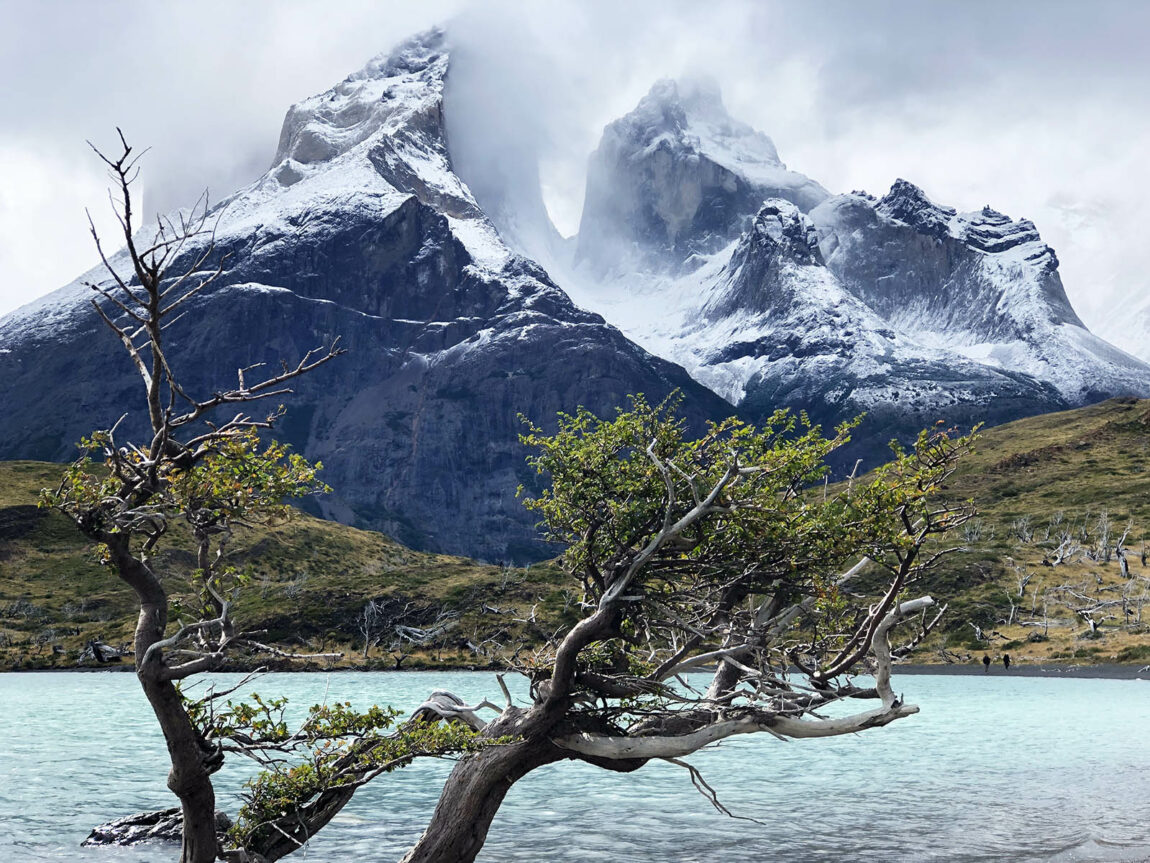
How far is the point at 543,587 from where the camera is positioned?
155 metres

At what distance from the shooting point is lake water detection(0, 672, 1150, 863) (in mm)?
25016

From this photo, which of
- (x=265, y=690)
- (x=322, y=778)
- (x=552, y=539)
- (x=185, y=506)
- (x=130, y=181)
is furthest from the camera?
(x=265, y=690)

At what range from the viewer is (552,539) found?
66.1 feet

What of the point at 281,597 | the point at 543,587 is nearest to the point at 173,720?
the point at 543,587

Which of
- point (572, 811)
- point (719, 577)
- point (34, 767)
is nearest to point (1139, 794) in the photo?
point (572, 811)

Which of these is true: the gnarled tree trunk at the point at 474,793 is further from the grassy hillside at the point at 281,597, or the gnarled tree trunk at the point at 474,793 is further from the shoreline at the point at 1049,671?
the grassy hillside at the point at 281,597

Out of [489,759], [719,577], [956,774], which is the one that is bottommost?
[956,774]

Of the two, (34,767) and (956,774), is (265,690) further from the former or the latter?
(956,774)

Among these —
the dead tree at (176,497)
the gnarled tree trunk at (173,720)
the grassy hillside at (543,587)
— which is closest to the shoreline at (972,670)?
the grassy hillside at (543,587)

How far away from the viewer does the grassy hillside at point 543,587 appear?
115562 mm

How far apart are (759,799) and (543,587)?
122m

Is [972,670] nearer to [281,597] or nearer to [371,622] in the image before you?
[371,622]

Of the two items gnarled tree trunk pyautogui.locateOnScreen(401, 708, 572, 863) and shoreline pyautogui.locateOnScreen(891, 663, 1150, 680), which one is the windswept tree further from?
shoreline pyautogui.locateOnScreen(891, 663, 1150, 680)

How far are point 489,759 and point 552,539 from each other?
16.5 ft
